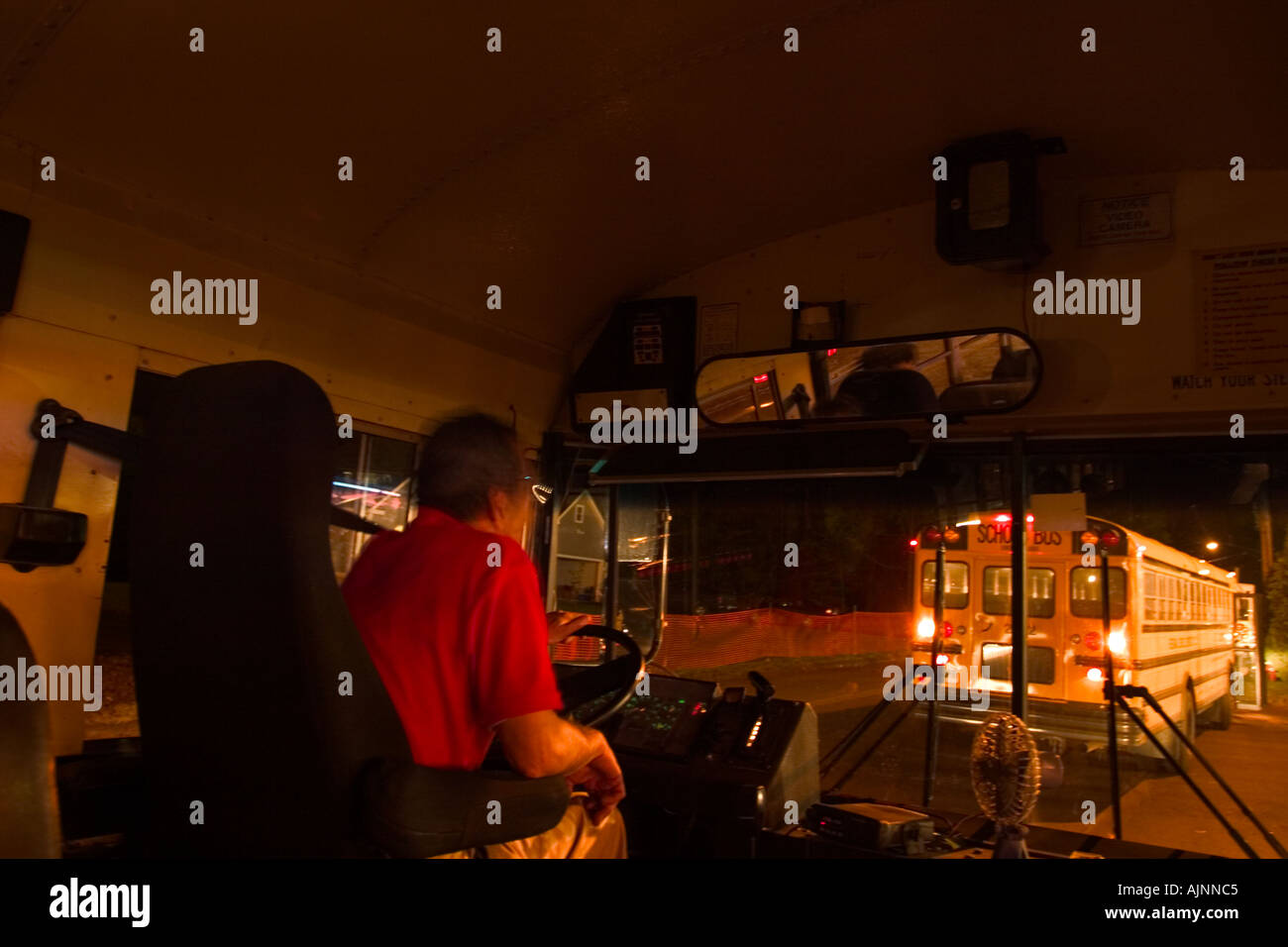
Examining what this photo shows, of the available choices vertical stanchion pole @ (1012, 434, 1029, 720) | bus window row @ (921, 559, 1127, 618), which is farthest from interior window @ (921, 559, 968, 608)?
vertical stanchion pole @ (1012, 434, 1029, 720)

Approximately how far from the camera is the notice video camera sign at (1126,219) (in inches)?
105

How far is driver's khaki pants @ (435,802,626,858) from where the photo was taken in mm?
1951

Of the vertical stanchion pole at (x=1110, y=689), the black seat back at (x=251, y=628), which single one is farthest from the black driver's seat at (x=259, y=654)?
the vertical stanchion pole at (x=1110, y=689)

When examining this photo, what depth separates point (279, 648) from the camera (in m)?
1.41

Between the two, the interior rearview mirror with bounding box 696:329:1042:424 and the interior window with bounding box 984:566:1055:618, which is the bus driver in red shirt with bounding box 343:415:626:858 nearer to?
the interior rearview mirror with bounding box 696:329:1042:424

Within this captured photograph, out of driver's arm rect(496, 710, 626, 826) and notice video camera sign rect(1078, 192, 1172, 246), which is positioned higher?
notice video camera sign rect(1078, 192, 1172, 246)

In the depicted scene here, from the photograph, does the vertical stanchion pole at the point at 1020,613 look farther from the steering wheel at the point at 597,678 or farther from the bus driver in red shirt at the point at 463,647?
the bus driver in red shirt at the point at 463,647

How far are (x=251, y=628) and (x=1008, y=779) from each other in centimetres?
163

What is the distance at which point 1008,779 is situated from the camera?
6.73 ft

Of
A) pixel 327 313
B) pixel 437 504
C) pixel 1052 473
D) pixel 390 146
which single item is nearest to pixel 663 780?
pixel 437 504

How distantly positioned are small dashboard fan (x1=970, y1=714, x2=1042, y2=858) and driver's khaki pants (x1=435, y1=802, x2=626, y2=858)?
34.5 inches

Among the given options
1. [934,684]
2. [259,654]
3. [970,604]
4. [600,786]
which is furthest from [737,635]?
[259,654]

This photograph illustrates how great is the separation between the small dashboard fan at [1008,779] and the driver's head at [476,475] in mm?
1209
